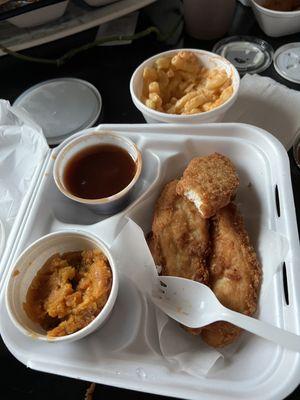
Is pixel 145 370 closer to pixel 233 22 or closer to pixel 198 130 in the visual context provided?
pixel 198 130

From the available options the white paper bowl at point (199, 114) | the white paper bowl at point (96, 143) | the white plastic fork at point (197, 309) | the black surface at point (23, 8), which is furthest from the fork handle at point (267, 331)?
the black surface at point (23, 8)

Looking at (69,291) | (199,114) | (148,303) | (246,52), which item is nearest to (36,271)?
(69,291)

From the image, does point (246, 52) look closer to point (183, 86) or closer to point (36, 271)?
point (183, 86)

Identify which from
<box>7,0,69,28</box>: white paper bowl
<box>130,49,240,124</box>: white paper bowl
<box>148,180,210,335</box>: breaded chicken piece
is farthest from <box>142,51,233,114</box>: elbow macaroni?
<box>7,0,69,28</box>: white paper bowl

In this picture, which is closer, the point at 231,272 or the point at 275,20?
the point at 231,272

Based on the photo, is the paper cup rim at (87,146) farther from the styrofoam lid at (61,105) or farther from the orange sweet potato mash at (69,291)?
the styrofoam lid at (61,105)

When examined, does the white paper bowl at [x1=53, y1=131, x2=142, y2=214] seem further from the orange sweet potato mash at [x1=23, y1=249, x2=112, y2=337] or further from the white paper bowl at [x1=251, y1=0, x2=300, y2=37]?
the white paper bowl at [x1=251, y1=0, x2=300, y2=37]
